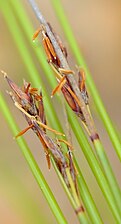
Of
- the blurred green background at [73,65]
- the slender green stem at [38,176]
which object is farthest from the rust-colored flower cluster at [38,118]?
the blurred green background at [73,65]

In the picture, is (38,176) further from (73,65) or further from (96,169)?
(73,65)

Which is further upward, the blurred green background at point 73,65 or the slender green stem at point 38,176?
the blurred green background at point 73,65

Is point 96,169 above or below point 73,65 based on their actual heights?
below

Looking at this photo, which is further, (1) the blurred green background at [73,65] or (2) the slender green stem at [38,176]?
(1) the blurred green background at [73,65]

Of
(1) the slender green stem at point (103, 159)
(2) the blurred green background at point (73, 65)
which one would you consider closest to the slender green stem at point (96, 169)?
(1) the slender green stem at point (103, 159)

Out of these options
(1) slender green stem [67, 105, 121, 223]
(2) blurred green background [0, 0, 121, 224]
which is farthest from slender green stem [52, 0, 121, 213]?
(2) blurred green background [0, 0, 121, 224]

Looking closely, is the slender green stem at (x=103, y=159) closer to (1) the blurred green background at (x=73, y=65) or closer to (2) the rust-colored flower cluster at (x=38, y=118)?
(2) the rust-colored flower cluster at (x=38, y=118)

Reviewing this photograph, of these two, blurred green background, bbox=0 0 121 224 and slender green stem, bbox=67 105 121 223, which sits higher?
blurred green background, bbox=0 0 121 224

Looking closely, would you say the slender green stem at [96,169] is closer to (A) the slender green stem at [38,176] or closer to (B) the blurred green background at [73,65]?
(A) the slender green stem at [38,176]

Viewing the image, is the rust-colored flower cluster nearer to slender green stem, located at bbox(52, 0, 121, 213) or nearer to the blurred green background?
slender green stem, located at bbox(52, 0, 121, 213)

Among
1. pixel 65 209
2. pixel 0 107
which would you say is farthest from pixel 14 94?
pixel 65 209

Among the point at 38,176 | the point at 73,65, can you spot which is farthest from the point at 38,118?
the point at 73,65

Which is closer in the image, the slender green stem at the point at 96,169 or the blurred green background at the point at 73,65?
the slender green stem at the point at 96,169
